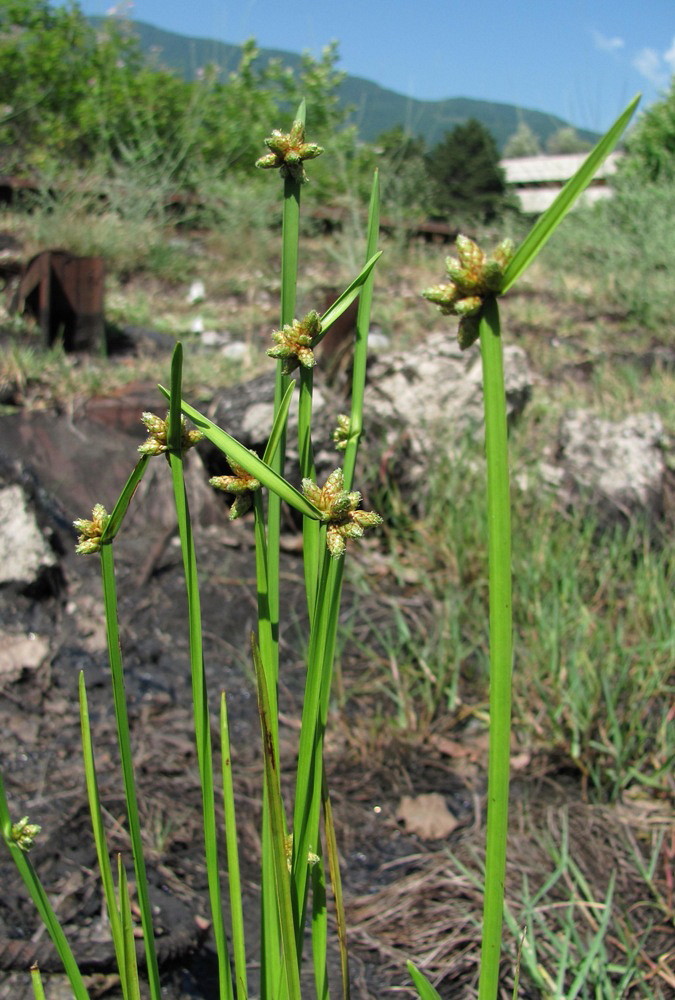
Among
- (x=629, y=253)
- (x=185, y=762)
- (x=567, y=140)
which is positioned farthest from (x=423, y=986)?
(x=567, y=140)

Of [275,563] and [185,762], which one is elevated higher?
[275,563]

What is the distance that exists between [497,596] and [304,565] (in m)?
0.18

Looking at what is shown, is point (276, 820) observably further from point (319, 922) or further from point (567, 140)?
point (567, 140)

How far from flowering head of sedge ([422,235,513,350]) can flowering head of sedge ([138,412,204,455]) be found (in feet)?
0.64

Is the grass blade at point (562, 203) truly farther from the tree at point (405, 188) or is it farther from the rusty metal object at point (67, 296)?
the tree at point (405, 188)

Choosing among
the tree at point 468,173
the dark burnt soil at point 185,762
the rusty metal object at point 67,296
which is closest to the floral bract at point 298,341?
the dark burnt soil at point 185,762

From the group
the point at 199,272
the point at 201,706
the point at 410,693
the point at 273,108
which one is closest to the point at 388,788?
the point at 410,693

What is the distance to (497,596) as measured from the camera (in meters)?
0.40

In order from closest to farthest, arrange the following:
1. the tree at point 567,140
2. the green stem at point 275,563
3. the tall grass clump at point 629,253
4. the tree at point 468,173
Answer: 1. the green stem at point 275,563
2. the tall grass clump at point 629,253
3. the tree at point 468,173
4. the tree at point 567,140

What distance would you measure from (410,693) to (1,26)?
6.31 metres

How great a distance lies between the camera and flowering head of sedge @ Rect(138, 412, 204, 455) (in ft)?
1.66

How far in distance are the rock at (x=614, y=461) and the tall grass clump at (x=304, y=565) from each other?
7.11ft

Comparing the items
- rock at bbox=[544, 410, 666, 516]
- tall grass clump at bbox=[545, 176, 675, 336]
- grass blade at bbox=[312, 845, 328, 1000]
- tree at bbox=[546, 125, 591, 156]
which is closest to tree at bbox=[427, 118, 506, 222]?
tree at bbox=[546, 125, 591, 156]

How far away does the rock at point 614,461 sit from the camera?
2768mm
